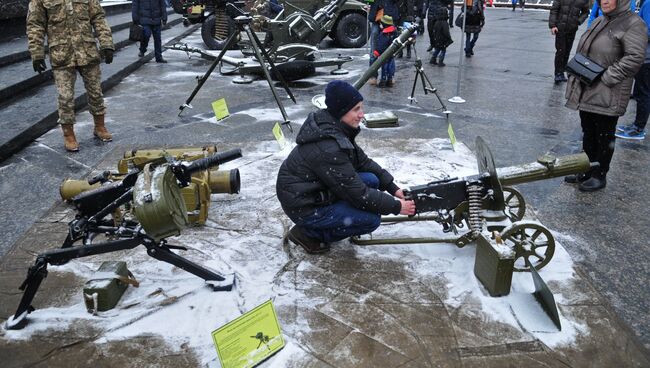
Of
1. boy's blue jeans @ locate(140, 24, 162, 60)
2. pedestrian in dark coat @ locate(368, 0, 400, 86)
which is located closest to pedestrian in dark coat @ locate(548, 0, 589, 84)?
pedestrian in dark coat @ locate(368, 0, 400, 86)

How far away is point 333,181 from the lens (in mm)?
3105

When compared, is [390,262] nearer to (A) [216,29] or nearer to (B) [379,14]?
(B) [379,14]

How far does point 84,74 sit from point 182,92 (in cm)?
296

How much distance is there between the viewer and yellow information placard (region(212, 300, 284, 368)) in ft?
7.54

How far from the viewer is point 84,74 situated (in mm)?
5617

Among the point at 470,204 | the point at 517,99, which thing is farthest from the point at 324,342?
the point at 517,99

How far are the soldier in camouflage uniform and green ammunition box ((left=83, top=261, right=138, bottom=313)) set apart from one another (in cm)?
316

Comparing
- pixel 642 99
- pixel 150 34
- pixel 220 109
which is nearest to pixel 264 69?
pixel 220 109

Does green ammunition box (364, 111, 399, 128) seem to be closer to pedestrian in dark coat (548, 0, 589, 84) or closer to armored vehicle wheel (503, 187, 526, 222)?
armored vehicle wheel (503, 187, 526, 222)

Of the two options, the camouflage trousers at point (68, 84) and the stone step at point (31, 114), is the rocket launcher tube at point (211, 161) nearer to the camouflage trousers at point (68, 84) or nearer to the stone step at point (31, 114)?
the camouflage trousers at point (68, 84)

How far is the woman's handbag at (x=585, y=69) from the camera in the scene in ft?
14.0

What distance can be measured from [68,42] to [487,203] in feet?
14.9

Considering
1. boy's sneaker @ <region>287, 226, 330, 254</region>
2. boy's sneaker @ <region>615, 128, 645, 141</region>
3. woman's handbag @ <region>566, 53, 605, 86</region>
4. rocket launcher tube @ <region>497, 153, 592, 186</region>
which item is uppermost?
woman's handbag @ <region>566, 53, 605, 86</region>

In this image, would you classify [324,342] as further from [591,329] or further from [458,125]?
[458,125]
